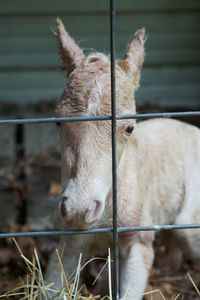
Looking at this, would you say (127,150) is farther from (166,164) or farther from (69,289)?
(69,289)

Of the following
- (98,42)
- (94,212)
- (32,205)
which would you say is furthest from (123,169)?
(98,42)

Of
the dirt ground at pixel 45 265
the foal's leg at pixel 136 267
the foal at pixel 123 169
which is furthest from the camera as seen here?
the dirt ground at pixel 45 265

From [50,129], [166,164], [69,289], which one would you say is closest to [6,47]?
[50,129]

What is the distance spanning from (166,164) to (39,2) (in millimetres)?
4265

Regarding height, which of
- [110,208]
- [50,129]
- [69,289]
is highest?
[50,129]

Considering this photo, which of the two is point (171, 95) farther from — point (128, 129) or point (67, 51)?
point (128, 129)

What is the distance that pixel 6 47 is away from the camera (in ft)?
28.6

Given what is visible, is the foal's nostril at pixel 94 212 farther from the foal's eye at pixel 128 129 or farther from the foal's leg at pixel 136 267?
the foal's leg at pixel 136 267

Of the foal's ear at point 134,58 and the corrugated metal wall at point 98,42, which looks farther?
the corrugated metal wall at point 98,42

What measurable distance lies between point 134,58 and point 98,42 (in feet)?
15.2

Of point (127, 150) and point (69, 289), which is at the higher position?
point (127, 150)

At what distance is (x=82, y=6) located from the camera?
340 inches

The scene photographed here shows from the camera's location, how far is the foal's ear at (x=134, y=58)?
409cm

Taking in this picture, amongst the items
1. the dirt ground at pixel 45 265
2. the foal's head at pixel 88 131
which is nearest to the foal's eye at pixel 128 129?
the foal's head at pixel 88 131
